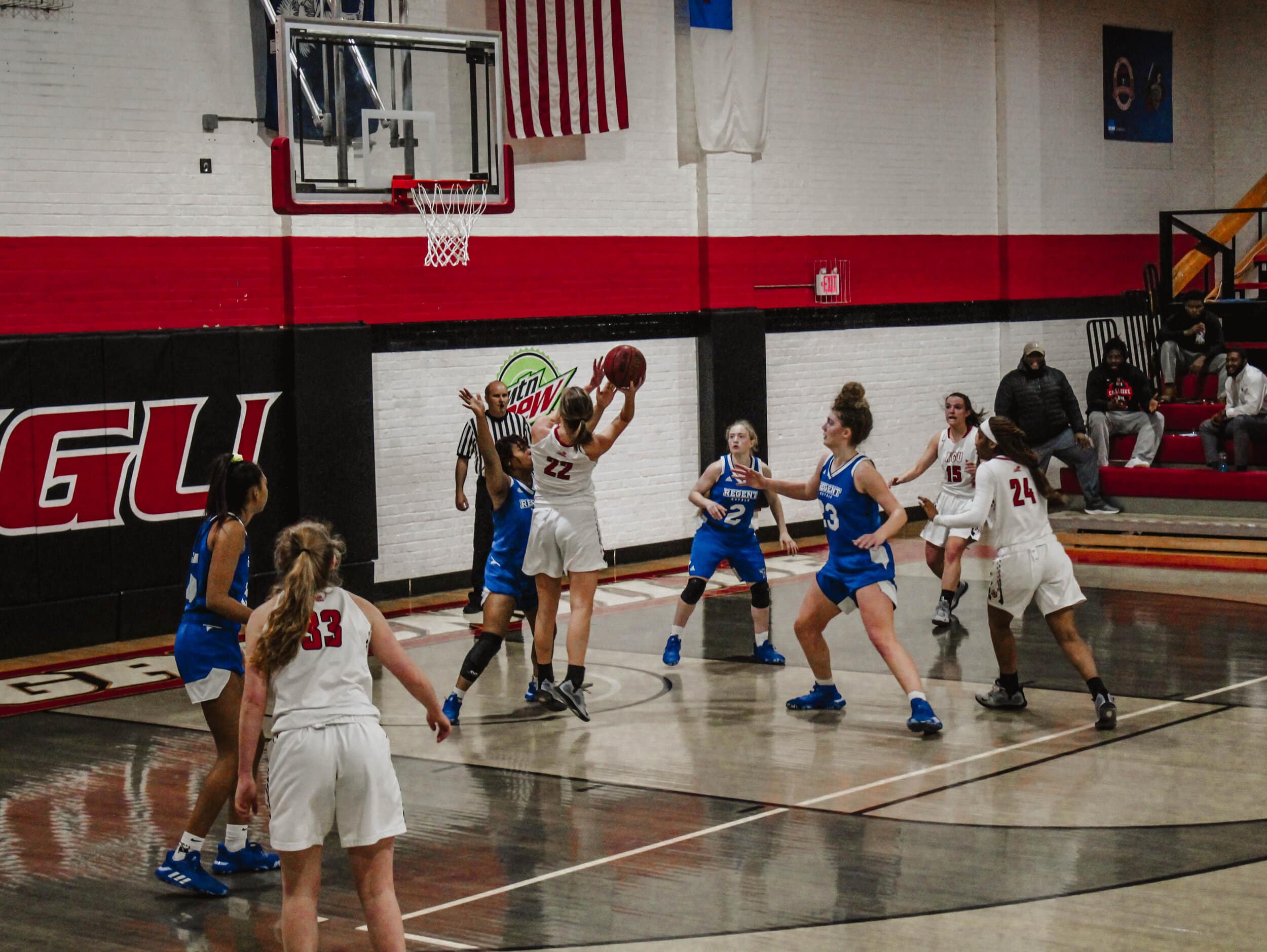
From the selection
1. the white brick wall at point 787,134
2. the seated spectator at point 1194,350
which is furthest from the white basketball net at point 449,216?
the seated spectator at point 1194,350

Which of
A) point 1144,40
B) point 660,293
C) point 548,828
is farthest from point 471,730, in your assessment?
point 1144,40

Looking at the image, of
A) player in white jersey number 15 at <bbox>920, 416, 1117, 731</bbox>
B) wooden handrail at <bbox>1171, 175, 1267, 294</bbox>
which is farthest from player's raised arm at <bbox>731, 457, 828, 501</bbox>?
wooden handrail at <bbox>1171, 175, 1267, 294</bbox>

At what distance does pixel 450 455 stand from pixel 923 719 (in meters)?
7.05

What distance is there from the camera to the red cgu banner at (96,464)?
1236 cm

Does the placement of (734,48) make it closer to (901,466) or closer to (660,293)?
(660,293)

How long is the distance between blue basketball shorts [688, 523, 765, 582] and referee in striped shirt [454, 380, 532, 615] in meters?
2.22

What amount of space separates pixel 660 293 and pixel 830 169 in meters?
2.93

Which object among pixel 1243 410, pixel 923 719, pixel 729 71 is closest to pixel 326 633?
pixel 923 719

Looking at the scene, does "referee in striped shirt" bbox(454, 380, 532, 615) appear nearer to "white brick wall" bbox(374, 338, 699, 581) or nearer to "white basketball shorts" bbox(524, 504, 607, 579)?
"white brick wall" bbox(374, 338, 699, 581)

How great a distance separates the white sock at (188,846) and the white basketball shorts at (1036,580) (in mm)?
4654

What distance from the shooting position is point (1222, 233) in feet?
71.3

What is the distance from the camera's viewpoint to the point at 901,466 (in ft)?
63.4

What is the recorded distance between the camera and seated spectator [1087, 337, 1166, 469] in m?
17.2

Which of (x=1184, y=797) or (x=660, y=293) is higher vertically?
(x=660, y=293)
